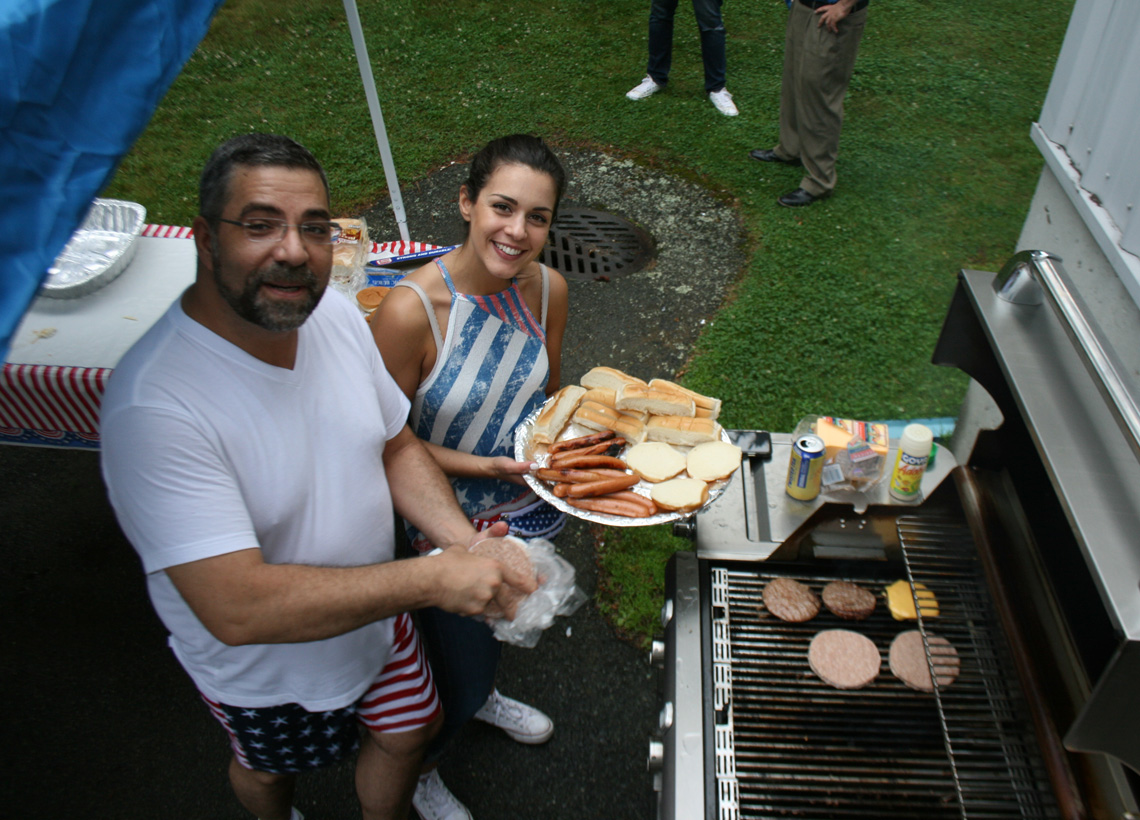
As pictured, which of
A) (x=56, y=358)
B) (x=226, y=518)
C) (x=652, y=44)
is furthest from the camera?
(x=652, y=44)

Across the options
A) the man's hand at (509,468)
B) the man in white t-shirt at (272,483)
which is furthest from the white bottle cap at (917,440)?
the man in white t-shirt at (272,483)

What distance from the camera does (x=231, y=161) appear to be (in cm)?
183

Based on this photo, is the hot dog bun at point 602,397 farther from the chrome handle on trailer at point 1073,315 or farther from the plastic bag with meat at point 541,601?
the chrome handle on trailer at point 1073,315

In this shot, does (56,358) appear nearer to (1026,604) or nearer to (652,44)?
(1026,604)

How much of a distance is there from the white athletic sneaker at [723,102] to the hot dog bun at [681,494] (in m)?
6.39

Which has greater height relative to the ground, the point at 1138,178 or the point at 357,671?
the point at 1138,178

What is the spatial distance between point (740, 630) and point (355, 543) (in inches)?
51.4

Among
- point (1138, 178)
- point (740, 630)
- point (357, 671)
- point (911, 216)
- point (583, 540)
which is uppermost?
point (1138, 178)

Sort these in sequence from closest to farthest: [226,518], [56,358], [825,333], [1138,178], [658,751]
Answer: [226,518]
[658,751]
[1138,178]
[56,358]
[825,333]

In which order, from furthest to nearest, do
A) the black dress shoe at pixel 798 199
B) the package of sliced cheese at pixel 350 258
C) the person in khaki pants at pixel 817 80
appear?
1. the black dress shoe at pixel 798 199
2. the person in khaki pants at pixel 817 80
3. the package of sliced cheese at pixel 350 258

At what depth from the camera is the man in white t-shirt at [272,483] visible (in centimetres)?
174

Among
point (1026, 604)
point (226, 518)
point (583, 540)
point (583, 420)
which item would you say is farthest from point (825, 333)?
point (226, 518)

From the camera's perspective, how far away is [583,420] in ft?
9.53

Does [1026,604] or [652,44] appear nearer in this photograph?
[1026,604]
